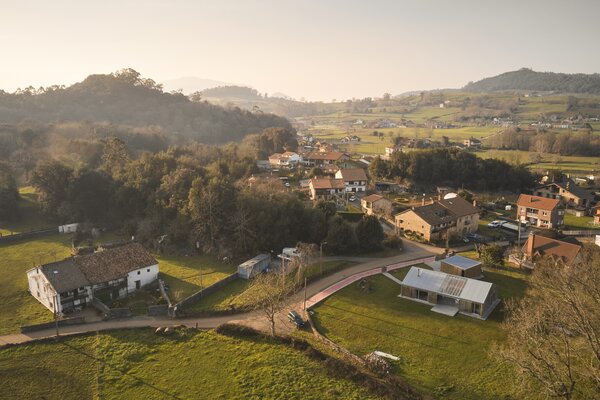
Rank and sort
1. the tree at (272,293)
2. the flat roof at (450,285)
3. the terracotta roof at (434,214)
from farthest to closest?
the terracotta roof at (434,214)
the flat roof at (450,285)
the tree at (272,293)

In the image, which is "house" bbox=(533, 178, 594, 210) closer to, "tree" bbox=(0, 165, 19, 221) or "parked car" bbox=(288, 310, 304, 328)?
"parked car" bbox=(288, 310, 304, 328)

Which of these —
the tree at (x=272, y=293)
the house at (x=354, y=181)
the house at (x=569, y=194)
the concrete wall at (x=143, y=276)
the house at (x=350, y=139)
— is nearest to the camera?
the tree at (x=272, y=293)

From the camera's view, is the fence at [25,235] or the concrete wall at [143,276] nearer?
the concrete wall at [143,276]

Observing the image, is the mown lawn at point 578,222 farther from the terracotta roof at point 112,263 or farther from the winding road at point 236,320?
the terracotta roof at point 112,263

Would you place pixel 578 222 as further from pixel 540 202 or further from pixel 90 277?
pixel 90 277

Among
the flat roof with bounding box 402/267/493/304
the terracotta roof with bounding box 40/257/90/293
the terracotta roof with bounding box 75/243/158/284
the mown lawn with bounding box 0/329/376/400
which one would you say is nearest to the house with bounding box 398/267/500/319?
the flat roof with bounding box 402/267/493/304

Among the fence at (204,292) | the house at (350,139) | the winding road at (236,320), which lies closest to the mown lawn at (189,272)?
the fence at (204,292)

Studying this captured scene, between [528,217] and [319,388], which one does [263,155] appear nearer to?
[528,217]
